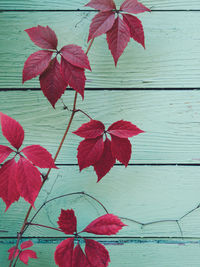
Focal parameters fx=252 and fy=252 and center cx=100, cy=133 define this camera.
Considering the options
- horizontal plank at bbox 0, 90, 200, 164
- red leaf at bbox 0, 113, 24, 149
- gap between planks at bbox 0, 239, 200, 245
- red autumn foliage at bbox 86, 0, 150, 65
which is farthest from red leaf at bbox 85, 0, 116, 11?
gap between planks at bbox 0, 239, 200, 245

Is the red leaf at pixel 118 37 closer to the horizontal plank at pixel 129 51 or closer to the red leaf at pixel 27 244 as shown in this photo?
the horizontal plank at pixel 129 51

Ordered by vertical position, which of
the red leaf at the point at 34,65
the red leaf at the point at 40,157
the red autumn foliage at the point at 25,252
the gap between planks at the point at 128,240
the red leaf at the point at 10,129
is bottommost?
the gap between planks at the point at 128,240

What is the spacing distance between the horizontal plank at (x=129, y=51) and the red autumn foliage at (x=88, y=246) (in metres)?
0.35

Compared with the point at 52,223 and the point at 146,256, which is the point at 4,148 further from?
the point at 146,256

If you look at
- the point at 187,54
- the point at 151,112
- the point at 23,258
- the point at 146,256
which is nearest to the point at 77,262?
the point at 23,258

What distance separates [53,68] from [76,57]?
0.06 m

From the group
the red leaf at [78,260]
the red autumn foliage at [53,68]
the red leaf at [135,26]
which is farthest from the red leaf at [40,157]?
the red leaf at [135,26]

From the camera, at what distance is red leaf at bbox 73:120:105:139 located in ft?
1.86

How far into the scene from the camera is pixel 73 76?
21.4 inches

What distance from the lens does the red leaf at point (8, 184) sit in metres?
0.51

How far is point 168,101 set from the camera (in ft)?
2.33

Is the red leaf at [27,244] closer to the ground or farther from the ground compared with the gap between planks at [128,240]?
farther from the ground

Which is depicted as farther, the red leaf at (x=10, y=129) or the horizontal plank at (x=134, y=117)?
the horizontal plank at (x=134, y=117)

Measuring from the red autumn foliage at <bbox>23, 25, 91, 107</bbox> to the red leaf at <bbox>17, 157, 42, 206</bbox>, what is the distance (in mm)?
144
